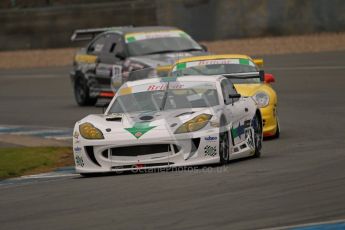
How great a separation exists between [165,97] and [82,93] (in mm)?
10421

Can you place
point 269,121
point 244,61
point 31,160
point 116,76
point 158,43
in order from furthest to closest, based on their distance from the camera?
point 158,43 < point 116,76 < point 244,61 < point 269,121 < point 31,160

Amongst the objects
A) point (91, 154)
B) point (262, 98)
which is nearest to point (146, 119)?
point (91, 154)

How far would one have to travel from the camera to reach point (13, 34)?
117 ft

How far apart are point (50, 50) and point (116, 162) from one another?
24.0 meters

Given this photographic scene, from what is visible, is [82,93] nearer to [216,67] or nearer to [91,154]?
[216,67]

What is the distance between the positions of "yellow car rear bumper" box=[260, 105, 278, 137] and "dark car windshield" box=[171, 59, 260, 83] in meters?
1.34

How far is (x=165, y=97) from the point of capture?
13.6 m

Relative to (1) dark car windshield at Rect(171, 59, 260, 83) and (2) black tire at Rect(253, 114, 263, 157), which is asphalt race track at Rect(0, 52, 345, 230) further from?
(1) dark car windshield at Rect(171, 59, 260, 83)

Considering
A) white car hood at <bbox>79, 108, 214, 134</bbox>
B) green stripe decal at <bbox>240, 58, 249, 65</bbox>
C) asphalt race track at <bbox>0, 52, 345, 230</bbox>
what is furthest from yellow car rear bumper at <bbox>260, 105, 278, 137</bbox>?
white car hood at <bbox>79, 108, 214, 134</bbox>

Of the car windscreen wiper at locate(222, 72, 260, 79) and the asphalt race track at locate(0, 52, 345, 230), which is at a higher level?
the asphalt race track at locate(0, 52, 345, 230)

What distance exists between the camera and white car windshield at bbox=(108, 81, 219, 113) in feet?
43.8

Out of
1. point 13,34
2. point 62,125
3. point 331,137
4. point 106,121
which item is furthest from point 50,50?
point 106,121

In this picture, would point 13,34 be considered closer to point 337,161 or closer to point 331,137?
point 331,137

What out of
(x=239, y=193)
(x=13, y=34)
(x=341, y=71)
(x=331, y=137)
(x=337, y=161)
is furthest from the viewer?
(x=13, y=34)
